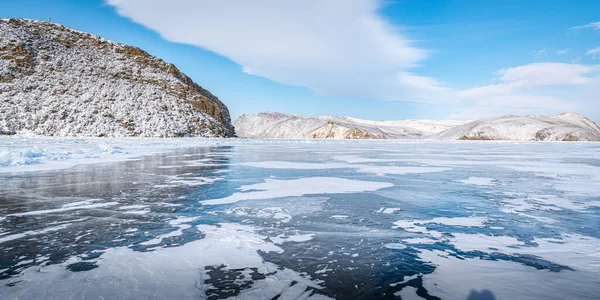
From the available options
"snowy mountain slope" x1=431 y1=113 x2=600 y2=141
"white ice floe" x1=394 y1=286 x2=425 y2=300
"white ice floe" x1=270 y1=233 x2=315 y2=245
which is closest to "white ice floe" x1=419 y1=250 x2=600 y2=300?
"white ice floe" x1=394 y1=286 x2=425 y2=300

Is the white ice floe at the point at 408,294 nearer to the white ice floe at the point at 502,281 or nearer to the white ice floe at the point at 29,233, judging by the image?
the white ice floe at the point at 502,281

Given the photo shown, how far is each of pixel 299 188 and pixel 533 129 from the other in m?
87.7

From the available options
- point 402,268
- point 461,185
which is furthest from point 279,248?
point 461,185

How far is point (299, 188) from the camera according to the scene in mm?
7656

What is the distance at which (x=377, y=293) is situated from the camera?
8.20 feet

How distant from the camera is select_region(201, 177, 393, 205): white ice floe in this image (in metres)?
6.65

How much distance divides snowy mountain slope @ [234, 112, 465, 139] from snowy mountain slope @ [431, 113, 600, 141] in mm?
39755

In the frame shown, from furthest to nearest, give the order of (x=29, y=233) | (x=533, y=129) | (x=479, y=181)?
1. (x=533, y=129)
2. (x=479, y=181)
3. (x=29, y=233)

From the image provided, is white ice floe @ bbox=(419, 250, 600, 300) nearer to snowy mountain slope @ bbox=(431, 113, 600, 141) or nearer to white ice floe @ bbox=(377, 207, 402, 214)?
white ice floe @ bbox=(377, 207, 402, 214)

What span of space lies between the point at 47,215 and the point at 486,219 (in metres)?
6.85

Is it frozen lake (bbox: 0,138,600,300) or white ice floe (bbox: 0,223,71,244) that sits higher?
frozen lake (bbox: 0,138,600,300)

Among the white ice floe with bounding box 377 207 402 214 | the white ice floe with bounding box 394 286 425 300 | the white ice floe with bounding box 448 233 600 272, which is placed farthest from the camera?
the white ice floe with bounding box 377 207 402 214

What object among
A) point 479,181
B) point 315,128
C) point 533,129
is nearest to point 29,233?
point 479,181

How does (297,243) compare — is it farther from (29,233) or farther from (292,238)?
(29,233)
